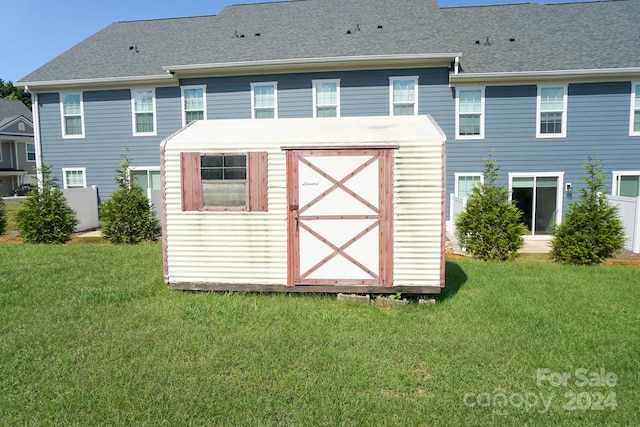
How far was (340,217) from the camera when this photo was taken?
6793mm

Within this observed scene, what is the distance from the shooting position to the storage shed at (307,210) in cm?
658

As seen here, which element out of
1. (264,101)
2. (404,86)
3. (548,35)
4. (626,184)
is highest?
(548,35)

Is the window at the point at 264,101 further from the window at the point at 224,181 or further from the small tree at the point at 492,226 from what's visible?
the window at the point at 224,181

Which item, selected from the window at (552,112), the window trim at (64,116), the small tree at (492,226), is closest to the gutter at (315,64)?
the window at (552,112)

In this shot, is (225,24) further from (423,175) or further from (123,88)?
(423,175)

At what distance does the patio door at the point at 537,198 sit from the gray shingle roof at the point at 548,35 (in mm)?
3505

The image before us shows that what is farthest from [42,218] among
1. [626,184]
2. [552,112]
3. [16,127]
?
[16,127]

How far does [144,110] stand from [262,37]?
5107 mm

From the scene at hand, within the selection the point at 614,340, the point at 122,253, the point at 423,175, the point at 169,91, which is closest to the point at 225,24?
the point at 169,91

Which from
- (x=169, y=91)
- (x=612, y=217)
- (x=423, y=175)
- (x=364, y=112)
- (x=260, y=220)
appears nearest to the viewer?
(x=423, y=175)

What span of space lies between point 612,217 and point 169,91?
45.9ft

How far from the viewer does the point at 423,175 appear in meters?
6.54

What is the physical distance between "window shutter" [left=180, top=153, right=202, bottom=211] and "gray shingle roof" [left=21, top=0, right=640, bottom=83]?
28.6 feet

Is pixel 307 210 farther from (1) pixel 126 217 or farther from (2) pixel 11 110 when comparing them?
(2) pixel 11 110
